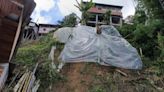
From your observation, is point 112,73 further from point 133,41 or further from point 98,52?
point 133,41

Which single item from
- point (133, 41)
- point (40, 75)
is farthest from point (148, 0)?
point (40, 75)

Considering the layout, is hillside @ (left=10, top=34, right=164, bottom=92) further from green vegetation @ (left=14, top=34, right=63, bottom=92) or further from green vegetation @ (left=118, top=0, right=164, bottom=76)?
green vegetation @ (left=118, top=0, right=164, bottom=76)

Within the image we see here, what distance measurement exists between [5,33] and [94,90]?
3.56 m

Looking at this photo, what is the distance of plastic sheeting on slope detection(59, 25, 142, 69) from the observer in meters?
11.0

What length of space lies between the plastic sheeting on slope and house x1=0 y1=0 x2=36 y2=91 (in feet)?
12.9

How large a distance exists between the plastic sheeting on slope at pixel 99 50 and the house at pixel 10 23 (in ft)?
12.9

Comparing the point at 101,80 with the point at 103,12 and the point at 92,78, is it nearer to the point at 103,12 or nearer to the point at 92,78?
the point at 92,78

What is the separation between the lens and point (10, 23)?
21.6 feet

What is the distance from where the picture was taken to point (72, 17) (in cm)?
2019

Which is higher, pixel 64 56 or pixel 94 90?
pixel 64 56

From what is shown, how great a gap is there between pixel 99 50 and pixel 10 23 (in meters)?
5.28

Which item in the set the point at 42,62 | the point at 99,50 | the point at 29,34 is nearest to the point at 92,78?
the point at 99,50

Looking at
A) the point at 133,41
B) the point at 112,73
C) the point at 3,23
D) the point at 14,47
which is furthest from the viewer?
the point at 133,41

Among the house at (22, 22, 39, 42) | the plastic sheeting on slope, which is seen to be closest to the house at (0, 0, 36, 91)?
the plastic sheeting on slope
